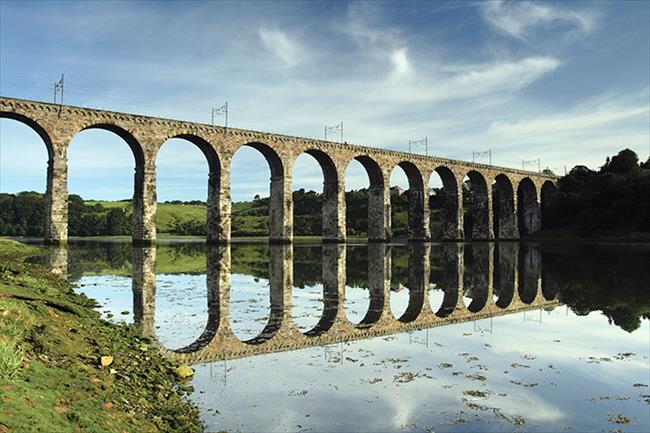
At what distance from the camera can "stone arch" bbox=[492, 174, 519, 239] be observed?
253ft

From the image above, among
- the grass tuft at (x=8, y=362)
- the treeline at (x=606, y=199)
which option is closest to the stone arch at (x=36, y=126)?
the grass tuft at (x=8, y=362)

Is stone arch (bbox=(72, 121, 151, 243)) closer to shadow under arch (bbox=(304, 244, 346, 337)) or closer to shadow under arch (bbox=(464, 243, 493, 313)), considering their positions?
shadow under arch (bbox=(304, 244, 346, 337))

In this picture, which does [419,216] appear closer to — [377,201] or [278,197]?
[377,201]

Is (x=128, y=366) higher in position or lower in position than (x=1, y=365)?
lower

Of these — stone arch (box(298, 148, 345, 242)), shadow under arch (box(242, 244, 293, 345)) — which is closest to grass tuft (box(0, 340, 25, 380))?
shadow under arch (box(242, 244, 293, 345))

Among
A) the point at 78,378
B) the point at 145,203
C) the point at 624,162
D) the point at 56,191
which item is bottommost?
the point at 78,378

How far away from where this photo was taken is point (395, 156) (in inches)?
2436

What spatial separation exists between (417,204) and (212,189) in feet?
100

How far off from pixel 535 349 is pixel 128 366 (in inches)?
283

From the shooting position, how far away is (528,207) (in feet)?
269

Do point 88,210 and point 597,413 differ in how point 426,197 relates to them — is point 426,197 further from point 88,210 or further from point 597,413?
point 88,210

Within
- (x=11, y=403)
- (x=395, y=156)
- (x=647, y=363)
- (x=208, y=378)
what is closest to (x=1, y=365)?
(x=11, y=403)

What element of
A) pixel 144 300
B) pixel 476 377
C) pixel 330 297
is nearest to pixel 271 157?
pixel 330 297

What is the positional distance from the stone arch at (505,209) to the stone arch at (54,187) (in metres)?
62.4
